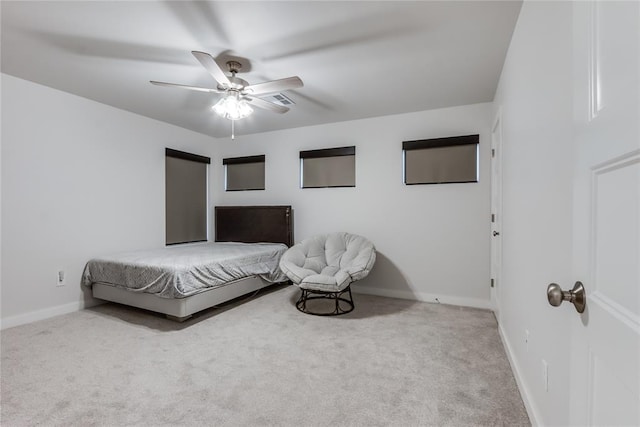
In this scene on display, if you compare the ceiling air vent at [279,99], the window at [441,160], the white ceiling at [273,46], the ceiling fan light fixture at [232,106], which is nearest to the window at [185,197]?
the white ceiling at [273,46]

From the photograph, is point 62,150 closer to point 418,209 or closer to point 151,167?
point 151,167

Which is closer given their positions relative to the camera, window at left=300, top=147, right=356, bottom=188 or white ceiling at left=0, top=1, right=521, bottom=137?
white ceiling at left=0, top=1, right=521, bottom=137

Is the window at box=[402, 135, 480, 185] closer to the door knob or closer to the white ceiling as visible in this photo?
the white ceiling

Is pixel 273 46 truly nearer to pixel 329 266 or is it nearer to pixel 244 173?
pixel 329 266

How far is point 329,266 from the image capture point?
375 cm

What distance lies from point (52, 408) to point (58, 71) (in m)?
2.73

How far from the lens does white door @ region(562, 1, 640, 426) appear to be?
0.51m

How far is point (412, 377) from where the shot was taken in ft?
6.57

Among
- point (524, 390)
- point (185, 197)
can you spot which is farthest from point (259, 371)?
point (185, 197)

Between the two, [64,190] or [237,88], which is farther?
[64,190]

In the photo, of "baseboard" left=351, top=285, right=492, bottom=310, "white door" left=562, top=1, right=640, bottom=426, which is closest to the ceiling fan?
"white door" left=562, top=1, right=640, bottom=426

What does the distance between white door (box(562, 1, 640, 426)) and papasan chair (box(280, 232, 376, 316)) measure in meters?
2.46

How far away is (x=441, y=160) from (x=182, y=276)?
10.3 feet

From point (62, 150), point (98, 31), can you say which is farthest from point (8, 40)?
point (62, 150)
